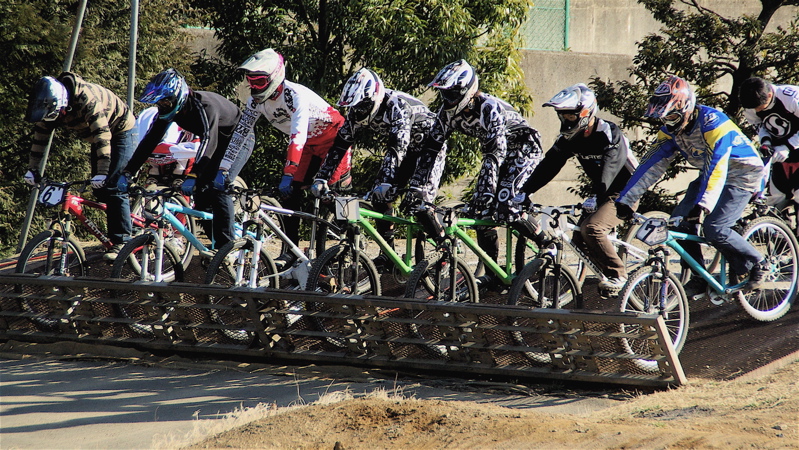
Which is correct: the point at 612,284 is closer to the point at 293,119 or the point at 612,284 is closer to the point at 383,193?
the point at 383,193

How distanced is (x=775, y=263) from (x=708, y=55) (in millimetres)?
7148

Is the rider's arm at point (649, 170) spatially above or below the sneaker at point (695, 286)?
above

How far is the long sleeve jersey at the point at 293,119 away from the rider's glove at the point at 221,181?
5.1 inches

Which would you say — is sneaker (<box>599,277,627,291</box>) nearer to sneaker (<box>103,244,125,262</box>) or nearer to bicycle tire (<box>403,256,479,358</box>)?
bicycle tire (<box>403,256,479,358</box>)

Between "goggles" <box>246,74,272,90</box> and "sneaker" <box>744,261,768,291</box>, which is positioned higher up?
"goggles" <box>246,74,272,90</box>

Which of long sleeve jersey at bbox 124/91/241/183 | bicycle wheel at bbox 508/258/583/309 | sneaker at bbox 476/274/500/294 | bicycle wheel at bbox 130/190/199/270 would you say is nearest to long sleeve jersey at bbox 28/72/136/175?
long sleeve jersey at bbox 124/91/241/183

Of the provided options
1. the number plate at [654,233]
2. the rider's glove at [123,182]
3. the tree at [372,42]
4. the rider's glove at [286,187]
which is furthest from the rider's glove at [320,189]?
the tree at [372,42]

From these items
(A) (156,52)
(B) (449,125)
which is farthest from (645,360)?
(A) (156,52)

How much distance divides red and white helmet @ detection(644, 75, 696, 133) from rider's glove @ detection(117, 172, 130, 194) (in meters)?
5.10

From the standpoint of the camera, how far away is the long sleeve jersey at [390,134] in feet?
26.6

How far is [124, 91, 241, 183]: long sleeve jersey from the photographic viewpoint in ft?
26.9

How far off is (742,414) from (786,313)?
2.72m

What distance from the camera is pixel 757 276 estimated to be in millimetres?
7031

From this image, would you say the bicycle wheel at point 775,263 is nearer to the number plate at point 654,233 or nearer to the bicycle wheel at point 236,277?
the number plate at point 654,233
